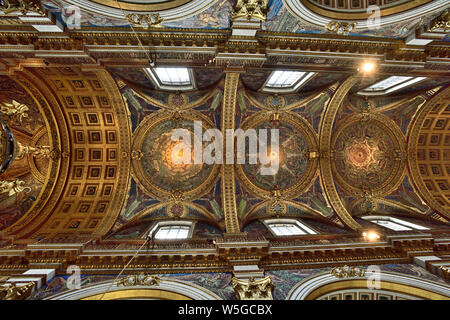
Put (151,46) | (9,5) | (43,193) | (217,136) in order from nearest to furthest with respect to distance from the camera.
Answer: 1. (9,5)
2. (151,46)
3. (43,193)
4. (217,136)

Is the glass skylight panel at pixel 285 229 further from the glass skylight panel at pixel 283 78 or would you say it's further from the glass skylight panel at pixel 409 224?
the glass skylight panel at pixel 283 78

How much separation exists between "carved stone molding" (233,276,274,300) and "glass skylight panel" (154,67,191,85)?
9.51 metres

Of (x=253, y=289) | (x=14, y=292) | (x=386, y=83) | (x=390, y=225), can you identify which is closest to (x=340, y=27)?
(x=386, y=83)

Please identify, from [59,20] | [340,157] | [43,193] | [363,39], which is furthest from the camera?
[340,157]

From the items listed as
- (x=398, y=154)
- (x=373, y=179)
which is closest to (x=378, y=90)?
(x=398, y=154)

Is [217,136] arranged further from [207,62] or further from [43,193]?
[43,193]

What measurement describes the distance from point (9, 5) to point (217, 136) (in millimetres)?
9028

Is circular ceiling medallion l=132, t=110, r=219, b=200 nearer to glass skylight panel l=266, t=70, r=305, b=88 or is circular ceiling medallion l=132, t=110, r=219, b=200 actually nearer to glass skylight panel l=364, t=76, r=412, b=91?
glass skylight panel l=266, t=70, r=305, b=88

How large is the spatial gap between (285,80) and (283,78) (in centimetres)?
26

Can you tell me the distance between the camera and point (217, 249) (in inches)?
330

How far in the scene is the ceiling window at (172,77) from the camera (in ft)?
34.2

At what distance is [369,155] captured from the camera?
1334cm

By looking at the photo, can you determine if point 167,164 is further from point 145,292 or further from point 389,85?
point 389,85

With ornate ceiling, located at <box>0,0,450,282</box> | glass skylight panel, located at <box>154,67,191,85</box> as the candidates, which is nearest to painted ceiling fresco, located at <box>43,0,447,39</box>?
ornate ceiling, located at <box>0,0,450,282</box>
